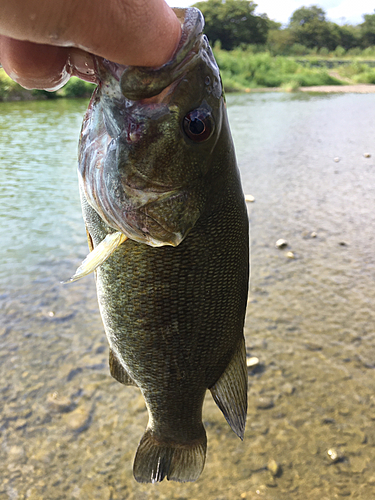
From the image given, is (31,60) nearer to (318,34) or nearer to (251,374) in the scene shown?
(251,374)

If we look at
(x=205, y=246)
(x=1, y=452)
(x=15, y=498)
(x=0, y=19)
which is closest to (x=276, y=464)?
(x=15, y=498)

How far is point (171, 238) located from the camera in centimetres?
114

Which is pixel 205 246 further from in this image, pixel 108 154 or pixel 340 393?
pixel 340 393

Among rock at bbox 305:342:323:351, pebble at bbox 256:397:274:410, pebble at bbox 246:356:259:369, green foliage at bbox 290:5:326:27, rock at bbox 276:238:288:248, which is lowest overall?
pebble at bbox 256:397:274:410

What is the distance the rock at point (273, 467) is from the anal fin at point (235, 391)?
44.8 inches

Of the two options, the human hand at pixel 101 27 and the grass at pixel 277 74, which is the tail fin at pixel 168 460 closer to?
the human hand at pixel 101 27

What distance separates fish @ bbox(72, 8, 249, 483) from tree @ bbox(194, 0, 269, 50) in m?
→ 60.6

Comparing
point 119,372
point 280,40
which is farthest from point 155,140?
point 280,40

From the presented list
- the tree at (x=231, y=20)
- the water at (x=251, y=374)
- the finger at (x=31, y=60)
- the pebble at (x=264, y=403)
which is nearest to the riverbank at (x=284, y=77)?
the tree at (x=231, y=20)

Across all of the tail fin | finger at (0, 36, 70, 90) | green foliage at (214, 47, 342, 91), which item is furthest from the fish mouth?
green foliage at (214, 47, 342, 91)

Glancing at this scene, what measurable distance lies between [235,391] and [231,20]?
65.2m

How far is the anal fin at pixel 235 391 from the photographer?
1565mm

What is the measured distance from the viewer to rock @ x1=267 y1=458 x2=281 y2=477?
2.46m

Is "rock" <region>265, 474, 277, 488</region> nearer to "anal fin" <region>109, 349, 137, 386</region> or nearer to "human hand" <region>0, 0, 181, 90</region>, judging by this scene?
"anal fin" <region>109, 349, 137, 386</region>
